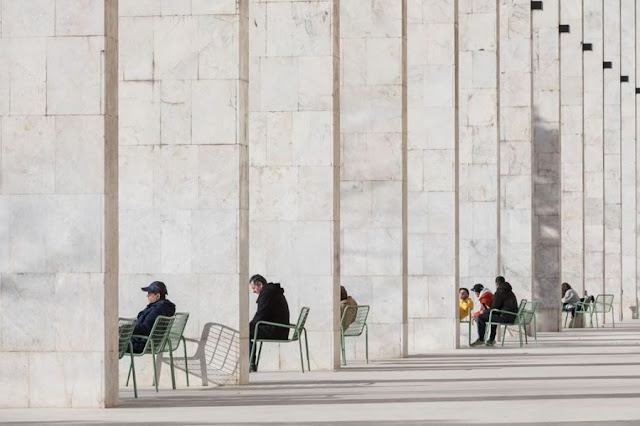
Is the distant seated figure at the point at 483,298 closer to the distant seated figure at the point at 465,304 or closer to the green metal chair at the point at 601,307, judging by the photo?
the distant seated figure at the point at 465,304

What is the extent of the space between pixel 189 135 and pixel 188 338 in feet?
7.73

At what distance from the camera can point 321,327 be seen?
2412 centimetres

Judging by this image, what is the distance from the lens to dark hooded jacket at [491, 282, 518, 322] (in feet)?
108

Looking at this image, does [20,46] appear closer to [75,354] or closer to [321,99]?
[75,354]

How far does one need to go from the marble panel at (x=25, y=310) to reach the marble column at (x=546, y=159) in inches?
1055

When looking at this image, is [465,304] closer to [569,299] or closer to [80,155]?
[569,299]

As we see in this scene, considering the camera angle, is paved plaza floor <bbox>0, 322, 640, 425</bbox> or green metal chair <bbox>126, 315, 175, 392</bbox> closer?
paved plaza floor <bbox>0, 322, 640, 425</bbox>

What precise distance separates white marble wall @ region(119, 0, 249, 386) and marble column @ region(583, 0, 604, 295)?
32.9 meters

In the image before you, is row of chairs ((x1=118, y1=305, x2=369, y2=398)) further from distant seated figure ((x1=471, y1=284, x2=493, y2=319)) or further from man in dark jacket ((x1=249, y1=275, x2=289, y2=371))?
distant seated figure ((x1=471, y1=284, x2=493, y2=319))

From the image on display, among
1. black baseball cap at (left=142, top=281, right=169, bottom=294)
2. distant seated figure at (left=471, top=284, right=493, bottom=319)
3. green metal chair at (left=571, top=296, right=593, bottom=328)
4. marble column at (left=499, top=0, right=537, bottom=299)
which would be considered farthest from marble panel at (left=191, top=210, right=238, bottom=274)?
green metal chair at (left=571, top=296, right=593, bottom=328)

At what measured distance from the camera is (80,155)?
659 inches

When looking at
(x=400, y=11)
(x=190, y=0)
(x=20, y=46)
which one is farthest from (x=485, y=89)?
(x=20, y=46)

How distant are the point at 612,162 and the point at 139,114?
3983cm

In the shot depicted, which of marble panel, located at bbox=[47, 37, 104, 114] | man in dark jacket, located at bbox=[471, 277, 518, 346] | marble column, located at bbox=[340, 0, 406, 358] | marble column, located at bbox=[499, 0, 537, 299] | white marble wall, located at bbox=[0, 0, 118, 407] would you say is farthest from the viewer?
marble column, located at bbox=[499, 0, 537, 299]
